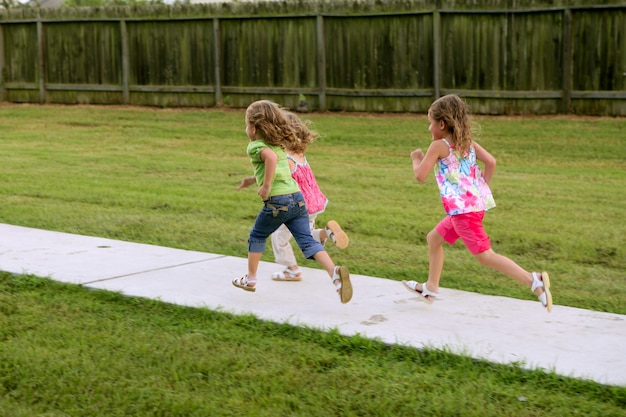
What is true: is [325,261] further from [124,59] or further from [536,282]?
[124,59]

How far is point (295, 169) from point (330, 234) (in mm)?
542

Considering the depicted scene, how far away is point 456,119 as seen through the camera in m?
5.23

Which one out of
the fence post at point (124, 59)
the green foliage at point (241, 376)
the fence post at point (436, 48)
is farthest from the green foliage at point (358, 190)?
the green foliage at point (241, 376)

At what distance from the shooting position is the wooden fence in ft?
49.5

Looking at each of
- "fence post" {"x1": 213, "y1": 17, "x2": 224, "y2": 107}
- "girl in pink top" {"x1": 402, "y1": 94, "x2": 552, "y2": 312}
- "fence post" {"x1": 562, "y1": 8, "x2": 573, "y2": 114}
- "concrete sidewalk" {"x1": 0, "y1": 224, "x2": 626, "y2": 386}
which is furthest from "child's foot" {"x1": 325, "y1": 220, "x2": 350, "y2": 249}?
"fence post" {"x1": 213, "y1": 17, "x2": 224, "y2": 107}

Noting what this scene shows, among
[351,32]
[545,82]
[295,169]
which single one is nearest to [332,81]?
[351,32]

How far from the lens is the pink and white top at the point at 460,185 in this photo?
5250 millimetres

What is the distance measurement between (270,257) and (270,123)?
1762mm

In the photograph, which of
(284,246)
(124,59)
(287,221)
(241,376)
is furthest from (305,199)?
(124,59)

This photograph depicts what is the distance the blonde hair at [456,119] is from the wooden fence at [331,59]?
10.4 metres

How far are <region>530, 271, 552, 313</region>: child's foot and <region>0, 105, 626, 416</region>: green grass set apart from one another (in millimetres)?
657

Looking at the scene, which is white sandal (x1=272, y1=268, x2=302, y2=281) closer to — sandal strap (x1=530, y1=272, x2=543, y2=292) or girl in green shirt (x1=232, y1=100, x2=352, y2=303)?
girl in green shirt (x1=232, y1=100, x2=352, y2=303)

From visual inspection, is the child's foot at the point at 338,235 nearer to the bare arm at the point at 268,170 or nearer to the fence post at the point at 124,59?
the bare arm at the point at 268,170

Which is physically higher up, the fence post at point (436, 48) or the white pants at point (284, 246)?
the fence post at point (436, 48)
